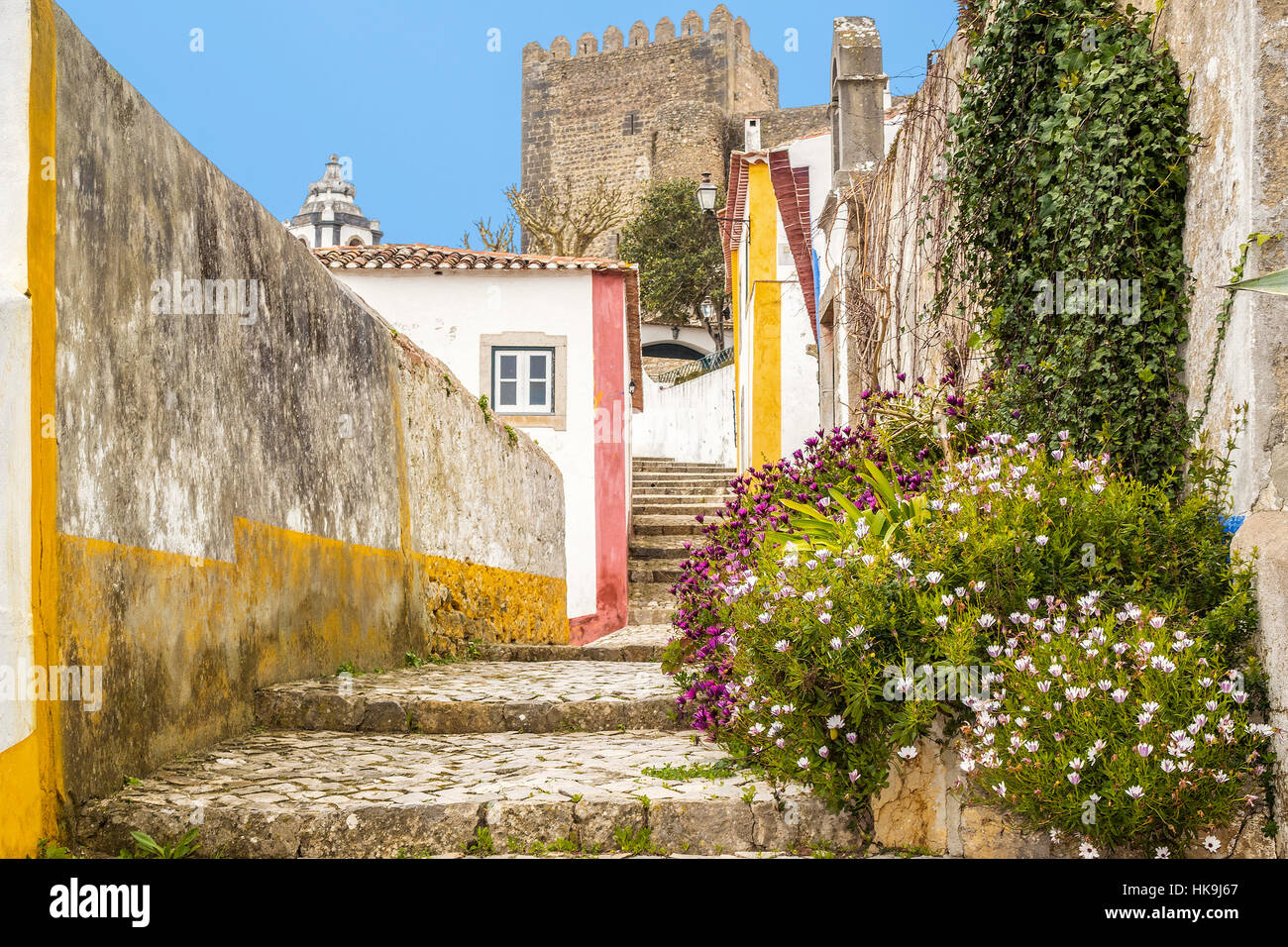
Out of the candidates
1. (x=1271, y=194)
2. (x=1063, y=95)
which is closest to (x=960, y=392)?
(x=1063, y=95)

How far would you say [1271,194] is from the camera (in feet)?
10.3

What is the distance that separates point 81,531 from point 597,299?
12.0m

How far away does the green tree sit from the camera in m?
36.7

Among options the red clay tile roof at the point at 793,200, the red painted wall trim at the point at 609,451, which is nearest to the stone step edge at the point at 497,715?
the red clay tile roof at the point at 793,200

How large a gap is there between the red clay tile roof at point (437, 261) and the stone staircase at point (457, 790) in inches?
408

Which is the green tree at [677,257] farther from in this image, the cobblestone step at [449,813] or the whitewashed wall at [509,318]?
the cobblestone step at [449,813]

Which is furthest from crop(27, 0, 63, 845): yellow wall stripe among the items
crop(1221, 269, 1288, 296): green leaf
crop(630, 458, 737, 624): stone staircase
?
crop(630, 458, 737, 624): stone staircase

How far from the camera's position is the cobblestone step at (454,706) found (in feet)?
13.6

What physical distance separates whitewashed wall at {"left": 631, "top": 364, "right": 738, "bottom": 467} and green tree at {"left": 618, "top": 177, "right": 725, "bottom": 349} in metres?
6.74

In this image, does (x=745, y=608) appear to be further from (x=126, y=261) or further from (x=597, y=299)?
(x=597, y=299)

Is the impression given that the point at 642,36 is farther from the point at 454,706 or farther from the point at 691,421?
the point at 454,706

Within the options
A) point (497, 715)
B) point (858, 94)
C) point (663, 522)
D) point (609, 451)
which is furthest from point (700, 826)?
point (663, 522)

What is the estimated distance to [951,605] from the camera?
3.04 meters

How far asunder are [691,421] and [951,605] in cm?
2272
